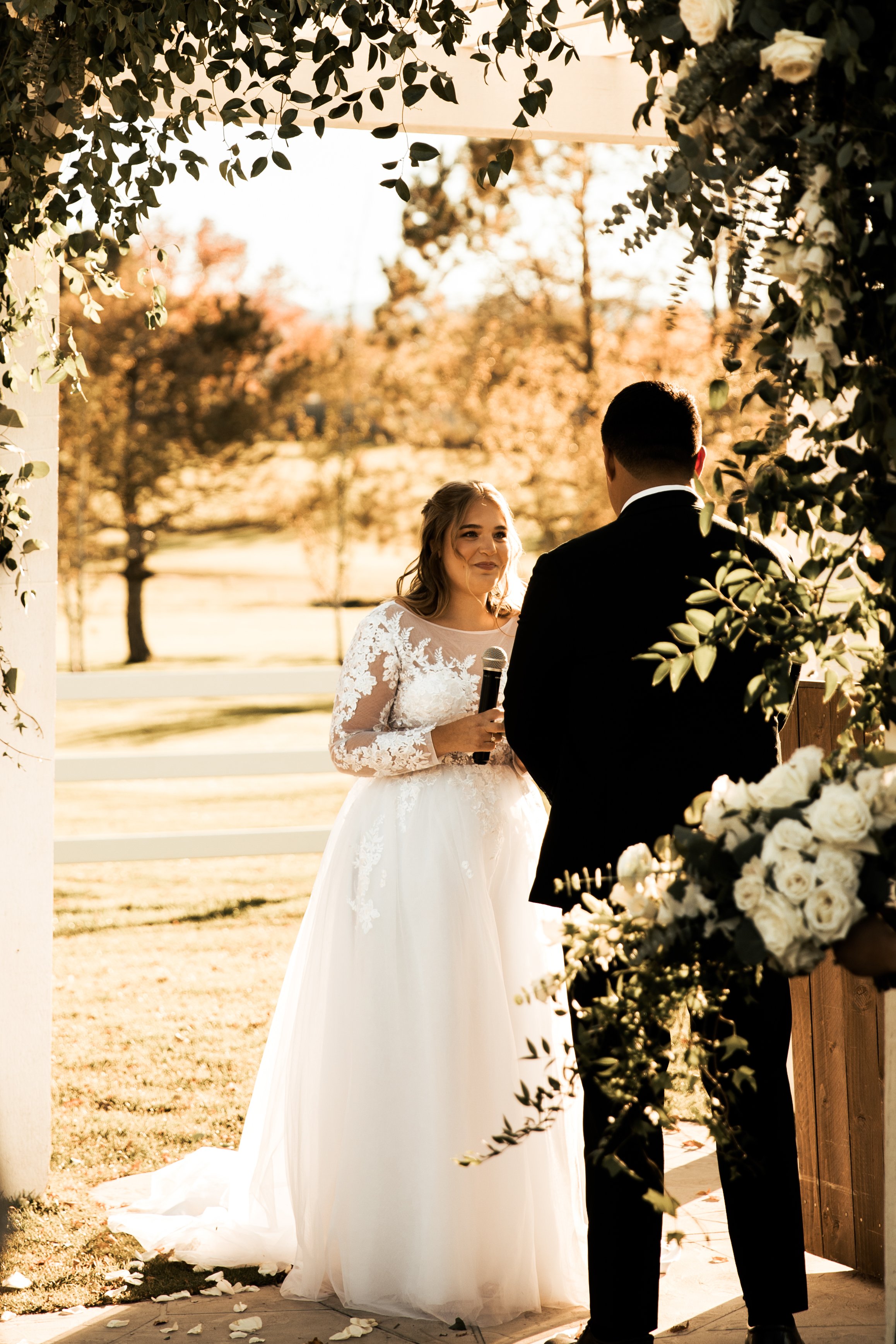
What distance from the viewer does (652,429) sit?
9.52 feet

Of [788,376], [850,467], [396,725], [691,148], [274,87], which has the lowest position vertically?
[396,725]

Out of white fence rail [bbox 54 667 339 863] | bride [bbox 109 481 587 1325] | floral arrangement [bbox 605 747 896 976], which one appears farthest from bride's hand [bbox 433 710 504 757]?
white fence rail [bbox 54 667 339 863]

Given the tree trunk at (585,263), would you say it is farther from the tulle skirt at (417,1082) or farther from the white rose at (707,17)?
the white rose at (707,17)

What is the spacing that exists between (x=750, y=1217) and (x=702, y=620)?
154cm

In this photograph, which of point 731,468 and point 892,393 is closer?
point 892,393

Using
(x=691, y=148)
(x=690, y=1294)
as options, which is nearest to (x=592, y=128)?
(x=691, y=148)

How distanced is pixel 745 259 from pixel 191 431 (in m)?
13.2

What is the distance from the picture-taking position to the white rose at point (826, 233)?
172 cm

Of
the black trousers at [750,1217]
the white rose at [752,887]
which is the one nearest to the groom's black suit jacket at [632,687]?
the black trousers at [750,1217]

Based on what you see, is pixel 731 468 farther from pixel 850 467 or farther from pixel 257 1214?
pixel 257 1214

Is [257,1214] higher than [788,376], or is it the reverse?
[788,376]

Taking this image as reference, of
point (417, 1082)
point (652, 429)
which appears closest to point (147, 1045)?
point (417, 1082)

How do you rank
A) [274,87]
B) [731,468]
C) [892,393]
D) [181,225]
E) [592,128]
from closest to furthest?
[892,393]
[731,468]
[274,87]
[592,128]
[181,225]

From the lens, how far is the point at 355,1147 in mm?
3412
